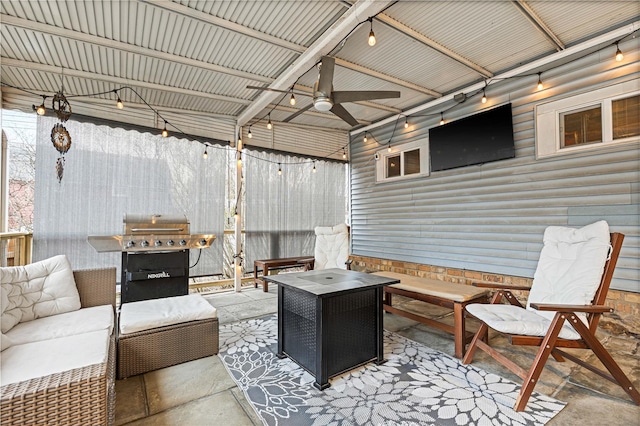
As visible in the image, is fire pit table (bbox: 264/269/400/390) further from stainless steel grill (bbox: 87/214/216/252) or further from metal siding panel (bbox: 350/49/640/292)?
metal siding panel (bbox: 350/49/640/292)

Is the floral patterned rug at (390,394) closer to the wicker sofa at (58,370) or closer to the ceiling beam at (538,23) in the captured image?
the wicker sofa at (58,370)

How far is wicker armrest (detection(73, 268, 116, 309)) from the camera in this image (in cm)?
281

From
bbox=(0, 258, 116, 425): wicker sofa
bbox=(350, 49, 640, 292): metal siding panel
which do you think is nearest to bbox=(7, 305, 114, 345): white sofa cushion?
A: bbox=(0, 258, 116, 425): wicker sofa

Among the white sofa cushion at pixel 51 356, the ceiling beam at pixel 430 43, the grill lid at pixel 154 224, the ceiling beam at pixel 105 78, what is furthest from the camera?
the grill lid at pixel 154 224

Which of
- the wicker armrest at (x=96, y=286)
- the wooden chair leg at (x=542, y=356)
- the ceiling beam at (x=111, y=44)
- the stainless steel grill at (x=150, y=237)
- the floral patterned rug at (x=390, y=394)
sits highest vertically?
the ceiling beam at (x=111, y=44)

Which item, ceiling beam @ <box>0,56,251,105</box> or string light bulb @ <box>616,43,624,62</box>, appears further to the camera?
ceiling beam @ <box>0,56,251,105</box>

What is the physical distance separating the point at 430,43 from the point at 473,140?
1.73 metres

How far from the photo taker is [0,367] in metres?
1.62

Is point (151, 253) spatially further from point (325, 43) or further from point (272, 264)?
point (325, 43)

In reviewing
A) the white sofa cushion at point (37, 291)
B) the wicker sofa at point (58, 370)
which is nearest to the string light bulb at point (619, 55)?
the wicker sofa at point (58, 370)

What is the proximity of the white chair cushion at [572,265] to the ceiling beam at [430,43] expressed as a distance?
2379mm

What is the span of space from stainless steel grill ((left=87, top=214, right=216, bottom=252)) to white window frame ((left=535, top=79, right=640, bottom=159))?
4.73m

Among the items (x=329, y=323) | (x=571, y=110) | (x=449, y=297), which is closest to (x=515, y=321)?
(x=449, y=297)

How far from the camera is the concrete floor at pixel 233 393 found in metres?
1.89
